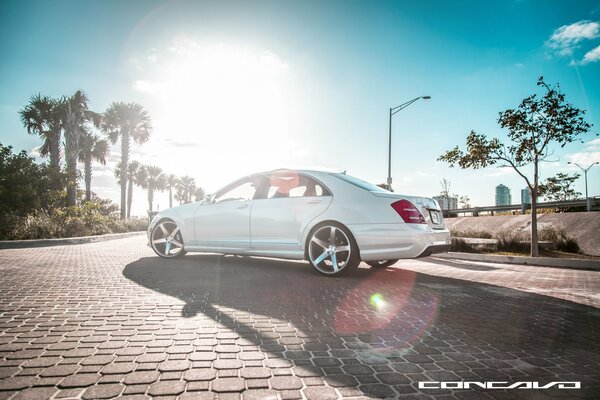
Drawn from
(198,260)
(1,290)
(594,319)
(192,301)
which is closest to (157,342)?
(192,301)

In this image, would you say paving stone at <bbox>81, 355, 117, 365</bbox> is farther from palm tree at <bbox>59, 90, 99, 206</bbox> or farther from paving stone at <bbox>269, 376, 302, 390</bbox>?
palm tree at <bbox>59, 90, 99, 206</bbox>

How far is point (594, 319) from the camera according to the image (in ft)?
10.8

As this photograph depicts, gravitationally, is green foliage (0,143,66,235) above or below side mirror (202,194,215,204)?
above

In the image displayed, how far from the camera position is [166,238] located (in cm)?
724

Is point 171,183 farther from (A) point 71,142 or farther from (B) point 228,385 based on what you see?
(B) point 228,385

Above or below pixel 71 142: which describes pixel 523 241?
below

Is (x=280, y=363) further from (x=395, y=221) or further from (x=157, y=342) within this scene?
(x=395, y=221)

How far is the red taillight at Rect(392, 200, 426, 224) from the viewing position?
488 cm

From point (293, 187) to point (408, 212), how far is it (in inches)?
76.7

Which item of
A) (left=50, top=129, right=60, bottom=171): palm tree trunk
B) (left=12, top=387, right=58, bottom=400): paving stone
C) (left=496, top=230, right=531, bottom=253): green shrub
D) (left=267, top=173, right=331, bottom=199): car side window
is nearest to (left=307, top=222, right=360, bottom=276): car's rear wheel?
(left=267, top=173, right=331, bottom=199): car side window

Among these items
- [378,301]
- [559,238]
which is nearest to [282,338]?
[378,301]

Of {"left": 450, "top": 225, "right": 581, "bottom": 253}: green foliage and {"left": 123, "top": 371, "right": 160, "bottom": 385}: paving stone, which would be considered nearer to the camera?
{"left": 123, "top": 371, "right": 160, "bottom": 385}: paving stone

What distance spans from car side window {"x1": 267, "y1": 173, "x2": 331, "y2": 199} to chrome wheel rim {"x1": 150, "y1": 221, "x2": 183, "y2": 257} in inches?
91.1

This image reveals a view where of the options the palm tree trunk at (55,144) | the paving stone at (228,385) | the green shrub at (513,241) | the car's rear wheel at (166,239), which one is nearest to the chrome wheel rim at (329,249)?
the car's rear wheel at (166,239)
